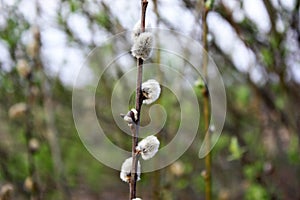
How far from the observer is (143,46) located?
33.9 inches

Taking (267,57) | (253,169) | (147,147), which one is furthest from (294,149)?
(147,147)

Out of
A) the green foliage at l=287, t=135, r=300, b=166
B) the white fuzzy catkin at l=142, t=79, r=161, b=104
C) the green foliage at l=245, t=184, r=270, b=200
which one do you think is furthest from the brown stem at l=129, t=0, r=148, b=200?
the green foliage at l=287, t=135, r=300, b=166

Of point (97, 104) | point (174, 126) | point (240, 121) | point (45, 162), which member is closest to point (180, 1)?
point (174, 126)

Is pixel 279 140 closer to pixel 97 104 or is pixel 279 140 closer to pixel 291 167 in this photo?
pixel 291 167

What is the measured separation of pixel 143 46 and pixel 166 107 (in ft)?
4.89

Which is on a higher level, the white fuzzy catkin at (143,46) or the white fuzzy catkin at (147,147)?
the white fuzzy catkin at (143,46)

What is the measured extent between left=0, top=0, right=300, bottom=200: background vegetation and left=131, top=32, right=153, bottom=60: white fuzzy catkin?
2.53 ft

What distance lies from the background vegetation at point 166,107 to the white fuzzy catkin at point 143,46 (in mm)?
771

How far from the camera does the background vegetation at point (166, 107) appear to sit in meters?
2.04

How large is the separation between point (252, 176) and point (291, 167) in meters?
0.92

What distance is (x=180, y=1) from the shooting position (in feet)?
6.85

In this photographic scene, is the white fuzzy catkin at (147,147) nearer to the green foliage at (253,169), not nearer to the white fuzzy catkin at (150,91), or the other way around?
the white fuzzy catkin at (150,91)

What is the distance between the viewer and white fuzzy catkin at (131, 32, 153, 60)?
0.86 m

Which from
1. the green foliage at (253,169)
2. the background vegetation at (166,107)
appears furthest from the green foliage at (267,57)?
the green foliage at (253,169)
